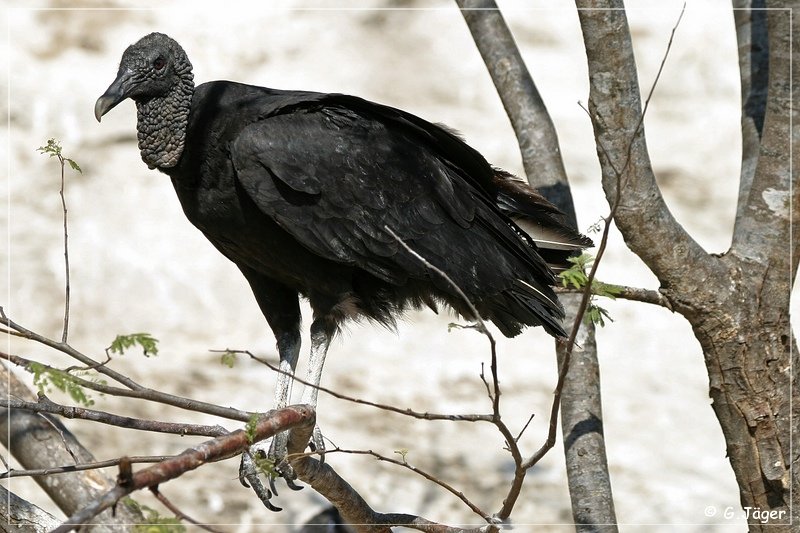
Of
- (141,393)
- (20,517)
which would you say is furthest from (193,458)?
(20,517)

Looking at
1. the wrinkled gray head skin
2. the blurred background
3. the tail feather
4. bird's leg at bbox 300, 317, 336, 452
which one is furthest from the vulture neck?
the blurred background

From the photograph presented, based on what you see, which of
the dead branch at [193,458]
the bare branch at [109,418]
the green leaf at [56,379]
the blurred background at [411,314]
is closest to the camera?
the dead branch at [193,458]

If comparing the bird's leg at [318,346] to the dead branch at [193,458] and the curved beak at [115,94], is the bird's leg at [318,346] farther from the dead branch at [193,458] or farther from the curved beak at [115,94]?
the curved beak at [115,94]

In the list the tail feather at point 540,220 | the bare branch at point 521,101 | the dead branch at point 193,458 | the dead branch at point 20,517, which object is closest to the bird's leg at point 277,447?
the dead branch at point 193,458

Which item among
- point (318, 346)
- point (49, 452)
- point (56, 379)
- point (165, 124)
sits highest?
point (165, 124)

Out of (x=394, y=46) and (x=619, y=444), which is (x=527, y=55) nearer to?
(x=394, y=46)

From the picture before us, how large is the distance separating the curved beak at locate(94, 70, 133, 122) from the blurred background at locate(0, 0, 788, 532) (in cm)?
147

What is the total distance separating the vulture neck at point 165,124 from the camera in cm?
301

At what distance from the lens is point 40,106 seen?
25.3ft

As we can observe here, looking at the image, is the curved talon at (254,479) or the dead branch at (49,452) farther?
the dead branch at (49,452)

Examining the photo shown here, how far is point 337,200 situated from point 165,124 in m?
0.59

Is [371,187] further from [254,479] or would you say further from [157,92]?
[254,479]

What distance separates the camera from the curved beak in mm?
2918

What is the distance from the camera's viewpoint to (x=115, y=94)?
3.01m
